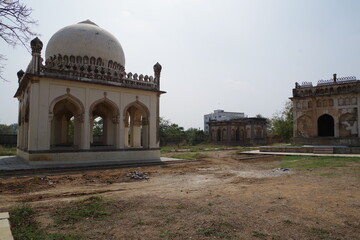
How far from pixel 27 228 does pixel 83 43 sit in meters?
14.2

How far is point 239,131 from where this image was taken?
47312mm

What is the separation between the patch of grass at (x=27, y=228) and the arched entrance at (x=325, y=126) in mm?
26787

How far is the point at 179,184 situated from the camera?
938 cm

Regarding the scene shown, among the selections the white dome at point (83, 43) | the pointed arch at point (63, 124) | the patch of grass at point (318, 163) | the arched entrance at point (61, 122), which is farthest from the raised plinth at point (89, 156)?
the patch of grass at point (318, 163)

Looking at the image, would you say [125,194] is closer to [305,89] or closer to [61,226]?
[61,226]

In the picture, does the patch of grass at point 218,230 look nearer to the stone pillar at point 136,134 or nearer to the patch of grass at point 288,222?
the patch of grass at point 288,222

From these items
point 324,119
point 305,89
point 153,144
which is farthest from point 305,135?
point 153,144

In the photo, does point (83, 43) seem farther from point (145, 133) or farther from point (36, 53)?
point (145, 133)

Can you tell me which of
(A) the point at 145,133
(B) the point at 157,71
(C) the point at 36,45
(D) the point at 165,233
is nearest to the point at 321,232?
(D) the point at 165,233

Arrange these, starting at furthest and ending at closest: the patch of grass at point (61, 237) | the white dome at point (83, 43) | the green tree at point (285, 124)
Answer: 1. the green tree at point (285, 124)
2. the white dome at point (83, 43)
3. the patch of grass at point (61, 237)

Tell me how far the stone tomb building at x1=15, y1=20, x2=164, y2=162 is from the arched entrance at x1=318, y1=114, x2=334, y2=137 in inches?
690

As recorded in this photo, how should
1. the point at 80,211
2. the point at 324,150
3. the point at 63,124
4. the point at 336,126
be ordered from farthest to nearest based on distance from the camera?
the point at 336,126 → the point at 324,150 → the point at 63,124 → the point at 80,211

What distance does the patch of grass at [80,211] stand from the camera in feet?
16.8

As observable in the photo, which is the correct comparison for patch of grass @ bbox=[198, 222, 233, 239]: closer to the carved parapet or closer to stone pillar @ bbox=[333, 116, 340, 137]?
the carved parapet
